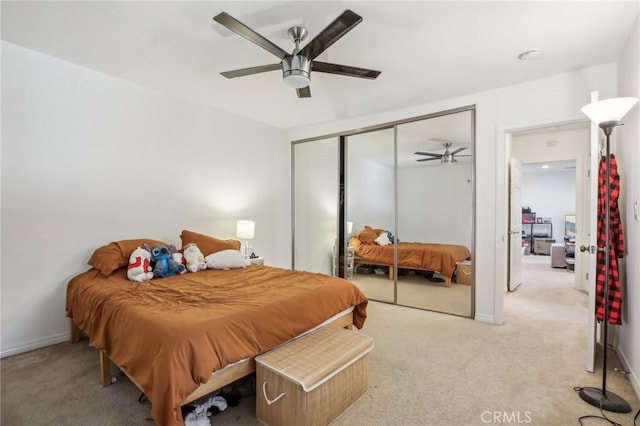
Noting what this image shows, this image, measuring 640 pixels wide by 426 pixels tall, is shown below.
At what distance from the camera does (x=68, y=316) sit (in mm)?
2746

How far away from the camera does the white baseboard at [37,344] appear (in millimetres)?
2595

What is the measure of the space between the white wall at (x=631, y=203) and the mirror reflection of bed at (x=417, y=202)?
1299 millimetres

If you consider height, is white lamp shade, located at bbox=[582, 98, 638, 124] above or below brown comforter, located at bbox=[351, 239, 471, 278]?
above

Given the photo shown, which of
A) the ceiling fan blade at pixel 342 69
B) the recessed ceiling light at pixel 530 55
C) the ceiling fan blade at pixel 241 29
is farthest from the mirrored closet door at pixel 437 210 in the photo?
the ceiling fan blade at pixel 241 29

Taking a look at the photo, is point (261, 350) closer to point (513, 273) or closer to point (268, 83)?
point (268, 83)

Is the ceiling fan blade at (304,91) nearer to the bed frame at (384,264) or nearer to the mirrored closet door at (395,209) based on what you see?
the mirrored closet door at (395,209)

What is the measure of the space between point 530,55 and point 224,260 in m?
3.46

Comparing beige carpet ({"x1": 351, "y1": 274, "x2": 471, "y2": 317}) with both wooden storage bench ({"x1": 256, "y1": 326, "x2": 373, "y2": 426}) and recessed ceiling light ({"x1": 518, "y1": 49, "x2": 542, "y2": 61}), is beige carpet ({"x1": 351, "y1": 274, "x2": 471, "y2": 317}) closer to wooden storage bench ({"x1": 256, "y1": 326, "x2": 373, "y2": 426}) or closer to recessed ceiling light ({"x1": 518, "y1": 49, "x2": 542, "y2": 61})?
wooden storage bench ({"x1": 256, "y1": 326, "x2": 373, "y2": 426})

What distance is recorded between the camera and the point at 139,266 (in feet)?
8.92

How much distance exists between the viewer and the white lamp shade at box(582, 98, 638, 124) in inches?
77.6

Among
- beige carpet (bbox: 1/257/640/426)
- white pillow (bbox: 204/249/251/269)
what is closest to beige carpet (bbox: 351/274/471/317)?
beige carpet (bbox: 1/257/640/426)

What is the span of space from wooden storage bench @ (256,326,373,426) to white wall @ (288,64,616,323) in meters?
2.09

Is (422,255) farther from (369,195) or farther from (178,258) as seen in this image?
(178,258)

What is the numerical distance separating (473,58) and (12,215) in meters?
4.23
